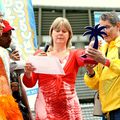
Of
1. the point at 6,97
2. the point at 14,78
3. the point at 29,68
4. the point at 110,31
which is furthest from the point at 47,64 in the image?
the point at 110,31

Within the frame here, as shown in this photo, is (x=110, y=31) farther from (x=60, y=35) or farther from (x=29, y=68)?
(x=29, y=68)

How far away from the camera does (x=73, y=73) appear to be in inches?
99.3

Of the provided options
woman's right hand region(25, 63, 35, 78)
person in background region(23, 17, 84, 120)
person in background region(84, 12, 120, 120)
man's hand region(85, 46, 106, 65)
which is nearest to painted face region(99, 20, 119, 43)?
person in background region(84, 12, 120, 120)

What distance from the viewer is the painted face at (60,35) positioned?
2561mm

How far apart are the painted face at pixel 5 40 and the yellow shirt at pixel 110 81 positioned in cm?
62

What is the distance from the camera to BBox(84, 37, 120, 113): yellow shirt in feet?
8.01

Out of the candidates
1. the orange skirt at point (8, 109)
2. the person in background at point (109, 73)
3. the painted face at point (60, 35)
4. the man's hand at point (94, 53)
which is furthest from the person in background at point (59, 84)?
the orange skirt at point (8, 109)

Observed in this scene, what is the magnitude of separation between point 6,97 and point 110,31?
2.97ft

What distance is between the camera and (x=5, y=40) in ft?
8.07

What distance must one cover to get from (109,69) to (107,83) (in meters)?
0.10

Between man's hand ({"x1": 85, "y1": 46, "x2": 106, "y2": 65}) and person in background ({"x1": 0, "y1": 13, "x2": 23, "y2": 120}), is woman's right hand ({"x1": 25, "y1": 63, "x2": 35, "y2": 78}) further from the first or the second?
man's hand ({"x1": 85, "y1": 46, "x2": 106, "y2": 65})

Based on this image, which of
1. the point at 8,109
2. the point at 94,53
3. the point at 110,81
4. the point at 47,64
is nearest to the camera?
the point at 8,109

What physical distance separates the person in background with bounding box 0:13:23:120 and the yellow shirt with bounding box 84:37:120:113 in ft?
2.17

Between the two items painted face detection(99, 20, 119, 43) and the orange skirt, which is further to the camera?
painted face detection(99, 20, 119, 43)
